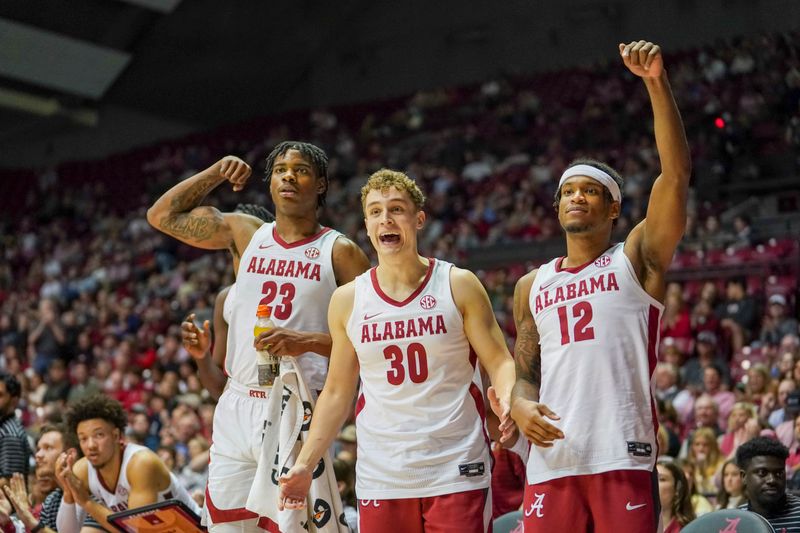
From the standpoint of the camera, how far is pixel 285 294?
17.0ft

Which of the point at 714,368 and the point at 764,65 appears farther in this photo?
the point at 764,65

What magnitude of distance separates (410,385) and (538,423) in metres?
0.60

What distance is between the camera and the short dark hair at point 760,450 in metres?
5.95

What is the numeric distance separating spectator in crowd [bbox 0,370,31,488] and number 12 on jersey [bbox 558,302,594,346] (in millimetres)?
4349

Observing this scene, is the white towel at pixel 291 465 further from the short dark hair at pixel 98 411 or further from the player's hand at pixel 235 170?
the short dark hair at pixel 98 411

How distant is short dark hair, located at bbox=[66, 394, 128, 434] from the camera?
6660 millimetres

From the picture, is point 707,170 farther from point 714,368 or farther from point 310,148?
point 310,148

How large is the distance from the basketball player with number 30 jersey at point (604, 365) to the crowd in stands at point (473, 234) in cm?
333

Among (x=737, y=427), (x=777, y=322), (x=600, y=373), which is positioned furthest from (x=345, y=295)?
(x=777, y=322)

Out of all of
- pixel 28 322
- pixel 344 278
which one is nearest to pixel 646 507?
pixel 344 278

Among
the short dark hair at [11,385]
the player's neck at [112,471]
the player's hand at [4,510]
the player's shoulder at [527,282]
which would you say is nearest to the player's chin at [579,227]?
the player's shoulder at [527,282]

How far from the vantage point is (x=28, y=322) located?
17.9 meters

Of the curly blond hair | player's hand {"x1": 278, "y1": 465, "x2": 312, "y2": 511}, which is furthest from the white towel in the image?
the curly blond hair

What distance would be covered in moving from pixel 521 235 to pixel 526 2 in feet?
29.9
